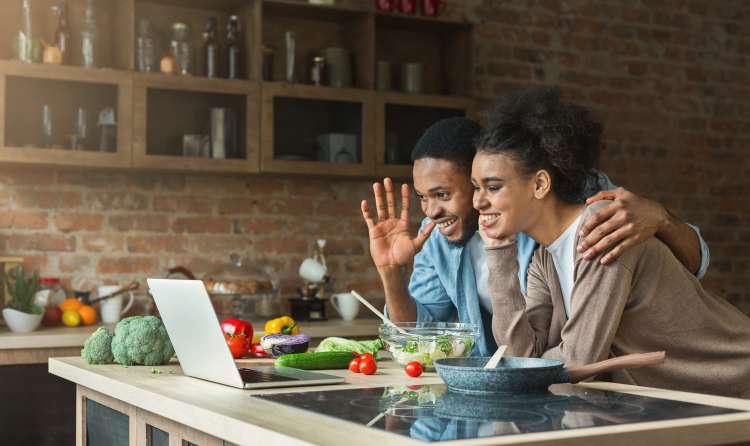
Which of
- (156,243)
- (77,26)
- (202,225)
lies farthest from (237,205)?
(77,26)

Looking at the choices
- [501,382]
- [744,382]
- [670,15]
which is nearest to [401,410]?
[501,382]

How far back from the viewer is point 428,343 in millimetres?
2322

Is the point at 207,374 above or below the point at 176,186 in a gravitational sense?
below

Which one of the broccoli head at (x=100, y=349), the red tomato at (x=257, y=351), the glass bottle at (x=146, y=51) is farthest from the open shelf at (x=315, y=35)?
the broccoli head at (x=100, y=349)

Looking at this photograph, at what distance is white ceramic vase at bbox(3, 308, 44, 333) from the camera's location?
3945mm

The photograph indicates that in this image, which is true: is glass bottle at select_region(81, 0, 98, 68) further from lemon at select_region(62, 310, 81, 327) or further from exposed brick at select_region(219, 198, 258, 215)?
lemon at select_region(62, 310, 81, 327)

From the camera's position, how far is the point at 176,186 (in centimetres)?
471

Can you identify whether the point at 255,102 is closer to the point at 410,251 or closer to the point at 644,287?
the point at 410,251

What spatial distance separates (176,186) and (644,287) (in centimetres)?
295

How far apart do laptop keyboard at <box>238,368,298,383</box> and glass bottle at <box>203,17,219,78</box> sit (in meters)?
2.61

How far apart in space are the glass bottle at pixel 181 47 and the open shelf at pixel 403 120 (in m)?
0.90

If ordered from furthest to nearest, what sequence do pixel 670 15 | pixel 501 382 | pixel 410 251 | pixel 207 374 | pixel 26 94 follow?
pixel 670 15 < pixel 26 94 < pixel 410 251 < pixel 207 374 < pixel 501 382

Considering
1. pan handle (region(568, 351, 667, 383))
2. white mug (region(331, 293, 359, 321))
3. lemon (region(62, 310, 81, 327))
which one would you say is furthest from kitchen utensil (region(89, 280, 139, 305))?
pan handle (region(568, 351, 667, 383))

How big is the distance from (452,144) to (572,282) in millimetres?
693
